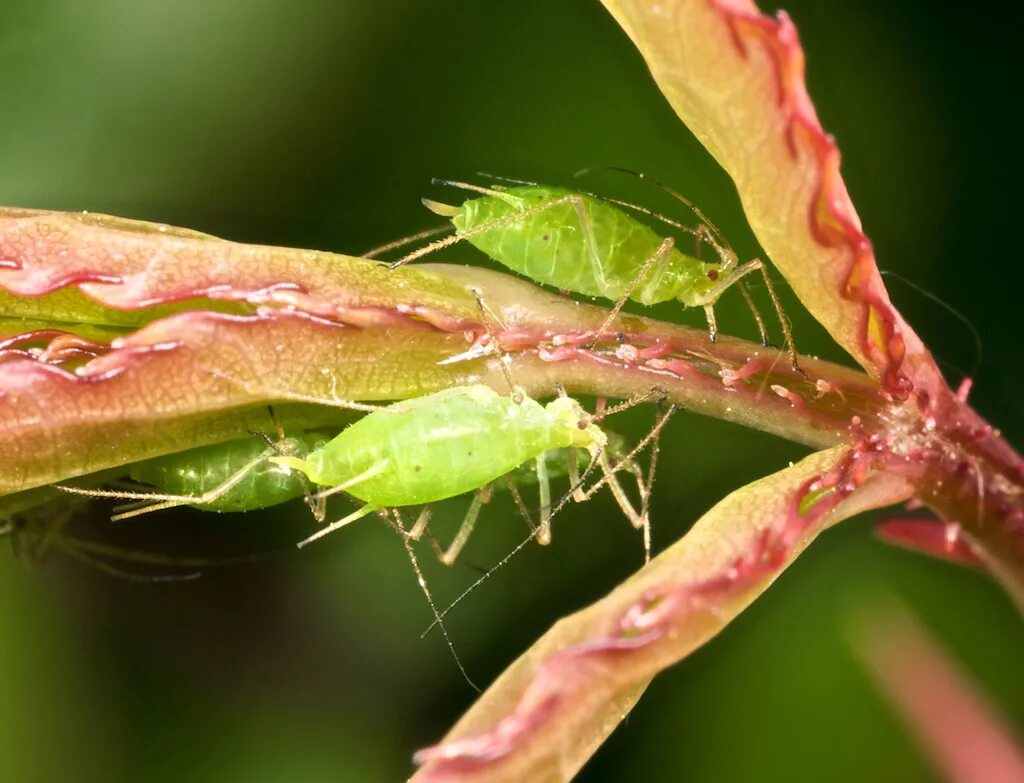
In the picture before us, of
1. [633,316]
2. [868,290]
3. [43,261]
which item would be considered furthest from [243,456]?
[868,290]

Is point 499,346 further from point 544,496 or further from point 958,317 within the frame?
point 958,317

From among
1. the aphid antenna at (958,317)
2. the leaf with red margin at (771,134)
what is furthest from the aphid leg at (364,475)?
the aphid antenna at (958,317)

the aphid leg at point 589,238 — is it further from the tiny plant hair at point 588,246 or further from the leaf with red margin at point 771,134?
the leaf with red margin at point 771,134

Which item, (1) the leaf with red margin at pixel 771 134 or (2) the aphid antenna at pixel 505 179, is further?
(2) the aphid antenna at pixel 505 179

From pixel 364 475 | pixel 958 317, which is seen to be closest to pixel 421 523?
pixel 364 475

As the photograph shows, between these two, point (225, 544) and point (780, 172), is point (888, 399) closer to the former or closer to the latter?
point (780, 172)

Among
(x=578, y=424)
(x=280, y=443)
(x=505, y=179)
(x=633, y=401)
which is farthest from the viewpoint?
(x=505, y=179)
